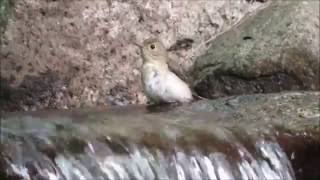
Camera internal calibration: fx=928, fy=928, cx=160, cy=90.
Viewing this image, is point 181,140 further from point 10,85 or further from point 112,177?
point 10,85

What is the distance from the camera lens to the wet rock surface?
13.3ft

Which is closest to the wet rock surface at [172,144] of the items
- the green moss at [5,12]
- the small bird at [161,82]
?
the small bird at [161,82]

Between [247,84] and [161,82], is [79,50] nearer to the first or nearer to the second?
[247,84]

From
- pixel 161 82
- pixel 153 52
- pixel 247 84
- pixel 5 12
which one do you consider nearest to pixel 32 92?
pixel 5 12

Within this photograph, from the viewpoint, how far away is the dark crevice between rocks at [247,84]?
277 inches

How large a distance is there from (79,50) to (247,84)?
136 cm

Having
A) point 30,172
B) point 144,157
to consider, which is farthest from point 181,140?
point 30,172

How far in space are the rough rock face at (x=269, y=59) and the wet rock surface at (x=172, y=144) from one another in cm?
134

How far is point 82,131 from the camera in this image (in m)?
4.35

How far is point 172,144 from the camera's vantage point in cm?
455

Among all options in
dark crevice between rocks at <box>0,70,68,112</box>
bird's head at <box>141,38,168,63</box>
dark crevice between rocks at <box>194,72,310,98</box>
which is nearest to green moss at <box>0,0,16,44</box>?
dark crevice between rocks at <box>0,70,68,112</box>

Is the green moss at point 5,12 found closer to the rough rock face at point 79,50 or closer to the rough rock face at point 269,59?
the rough rock face at point 79,50

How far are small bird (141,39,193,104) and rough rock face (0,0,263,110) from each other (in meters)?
1.28

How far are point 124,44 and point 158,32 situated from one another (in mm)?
381
